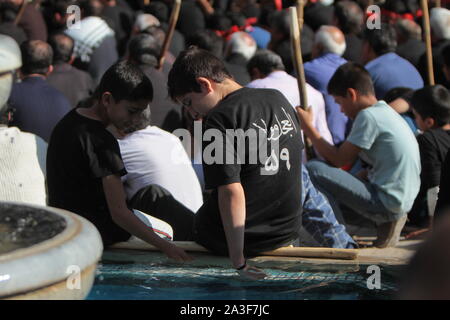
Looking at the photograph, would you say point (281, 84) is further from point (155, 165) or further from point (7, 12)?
point (7, 12)

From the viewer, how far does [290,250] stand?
3756 millimetres

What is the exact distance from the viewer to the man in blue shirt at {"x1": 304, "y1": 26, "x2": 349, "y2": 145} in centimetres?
622

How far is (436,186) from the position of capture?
557 centimetres

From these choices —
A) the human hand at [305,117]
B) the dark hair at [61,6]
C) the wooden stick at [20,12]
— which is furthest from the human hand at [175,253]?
the dark hair at [61,6]

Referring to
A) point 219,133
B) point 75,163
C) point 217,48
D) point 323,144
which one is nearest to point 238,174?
point 219,133

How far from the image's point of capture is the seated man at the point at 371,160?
16.5ft

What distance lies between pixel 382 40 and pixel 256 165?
11.7 feet

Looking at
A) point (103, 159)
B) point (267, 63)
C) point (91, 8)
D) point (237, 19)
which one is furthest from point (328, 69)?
point (103, 159)

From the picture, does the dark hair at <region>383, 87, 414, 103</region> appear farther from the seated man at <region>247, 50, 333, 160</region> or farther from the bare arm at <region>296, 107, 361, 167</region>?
the bare arm at <region>296, 107, 361, 167</region>

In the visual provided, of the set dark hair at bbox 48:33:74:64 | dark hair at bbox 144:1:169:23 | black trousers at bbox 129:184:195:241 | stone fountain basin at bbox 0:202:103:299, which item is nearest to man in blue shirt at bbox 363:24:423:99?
dark hair at bbox 48:33:74:64

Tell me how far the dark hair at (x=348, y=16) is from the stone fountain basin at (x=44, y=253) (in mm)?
6090

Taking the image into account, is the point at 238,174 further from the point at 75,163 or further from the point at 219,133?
the point at 75,163

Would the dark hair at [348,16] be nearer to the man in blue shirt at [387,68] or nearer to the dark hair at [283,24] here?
the dark hair at [283,24]

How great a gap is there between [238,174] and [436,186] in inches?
96.2
